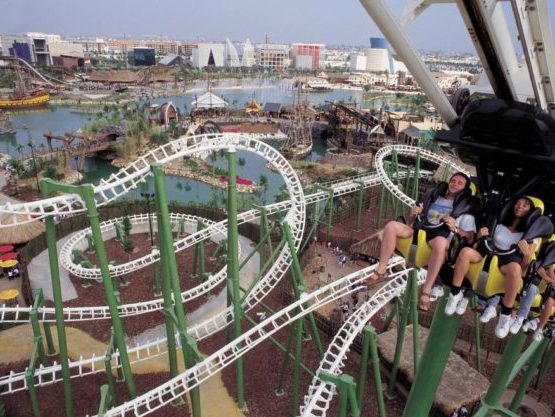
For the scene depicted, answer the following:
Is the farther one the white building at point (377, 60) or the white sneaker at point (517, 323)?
the white building at point (377, 60)

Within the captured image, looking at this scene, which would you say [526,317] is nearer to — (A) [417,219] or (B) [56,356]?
(A) [417,219]

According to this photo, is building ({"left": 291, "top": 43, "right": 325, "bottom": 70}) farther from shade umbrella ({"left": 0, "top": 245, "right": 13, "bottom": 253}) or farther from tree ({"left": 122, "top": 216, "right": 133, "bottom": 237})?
shade umbrella ({"left": 0, "top": 245, "right": 13, "bottom": 253})

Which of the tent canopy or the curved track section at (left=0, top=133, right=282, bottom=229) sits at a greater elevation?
the curved track section at (left=0, top=133, right=282, bottom=229)

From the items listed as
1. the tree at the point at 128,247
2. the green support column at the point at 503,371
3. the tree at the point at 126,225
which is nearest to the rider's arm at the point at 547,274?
the green support column at the point at 503,371

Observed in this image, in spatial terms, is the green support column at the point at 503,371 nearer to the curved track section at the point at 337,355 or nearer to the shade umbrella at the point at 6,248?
the curved track section at the point at 337,355

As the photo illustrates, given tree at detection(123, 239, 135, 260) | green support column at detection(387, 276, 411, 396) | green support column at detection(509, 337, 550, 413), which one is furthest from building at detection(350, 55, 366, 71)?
green support column at detection(509, 337, 550, 413)

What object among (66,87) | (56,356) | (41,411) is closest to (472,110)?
(41,411)
